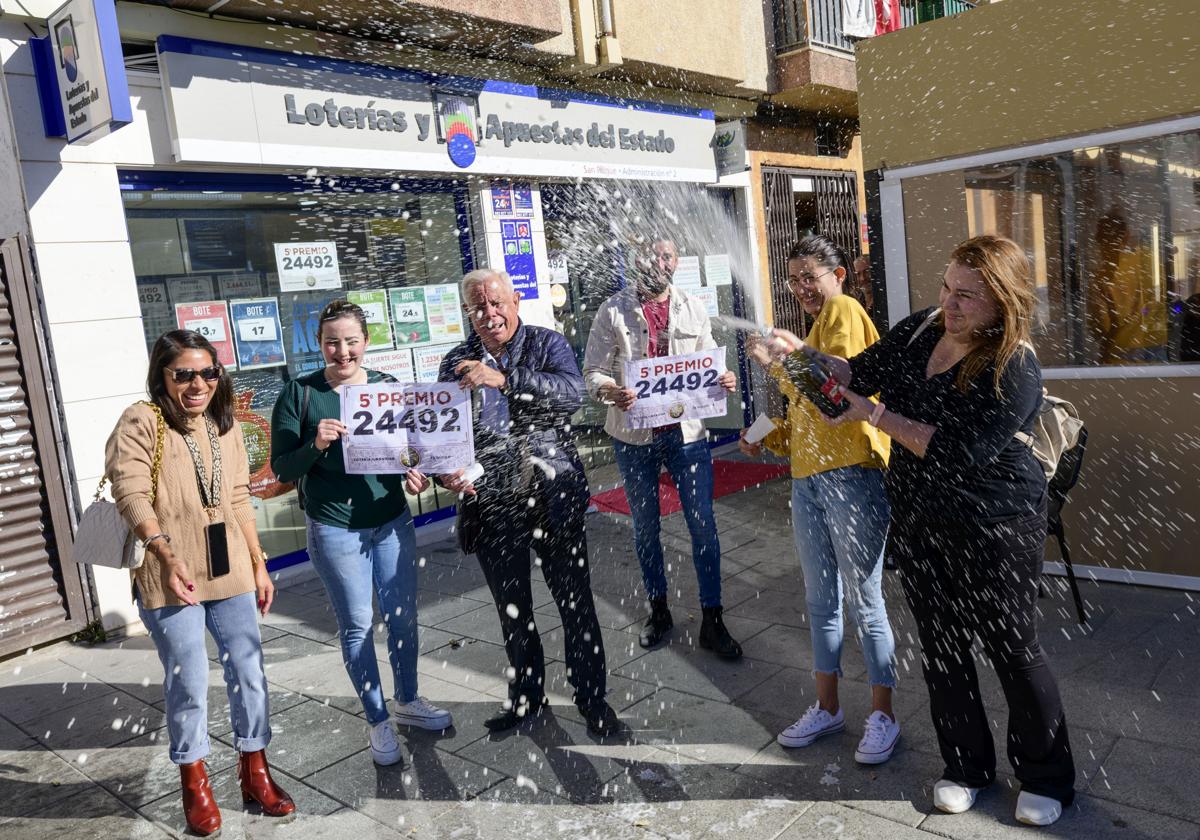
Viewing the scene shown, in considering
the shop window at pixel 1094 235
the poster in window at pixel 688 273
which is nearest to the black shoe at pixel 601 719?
the shop window at pixel 1094 235

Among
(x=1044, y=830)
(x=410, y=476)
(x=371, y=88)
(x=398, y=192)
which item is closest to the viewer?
(x=1044, y=830)

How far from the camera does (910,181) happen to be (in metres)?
6.46

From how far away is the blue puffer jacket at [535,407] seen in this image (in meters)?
4.18

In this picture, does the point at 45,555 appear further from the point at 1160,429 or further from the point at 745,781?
the point at 1160,429

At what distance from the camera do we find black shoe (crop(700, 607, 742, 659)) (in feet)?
16.5

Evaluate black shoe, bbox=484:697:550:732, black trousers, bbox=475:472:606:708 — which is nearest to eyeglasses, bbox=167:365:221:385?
black trousers, bbox=475:472:606:708

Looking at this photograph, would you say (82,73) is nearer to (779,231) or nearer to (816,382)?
(816,382)

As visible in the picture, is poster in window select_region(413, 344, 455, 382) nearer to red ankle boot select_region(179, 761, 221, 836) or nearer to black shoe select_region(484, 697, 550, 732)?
black shoe select_region(484, 697, 550, 732)

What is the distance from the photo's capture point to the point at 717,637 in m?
5.11

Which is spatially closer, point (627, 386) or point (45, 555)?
point (627, 386)

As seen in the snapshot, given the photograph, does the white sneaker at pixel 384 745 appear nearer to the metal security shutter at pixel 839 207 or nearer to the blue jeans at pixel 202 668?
the blue jeans at pixel 202 668

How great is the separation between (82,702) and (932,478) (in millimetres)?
4915

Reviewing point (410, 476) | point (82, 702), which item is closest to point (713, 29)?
point (410, 476)

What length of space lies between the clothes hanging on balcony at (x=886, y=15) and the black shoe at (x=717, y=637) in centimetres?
1141
